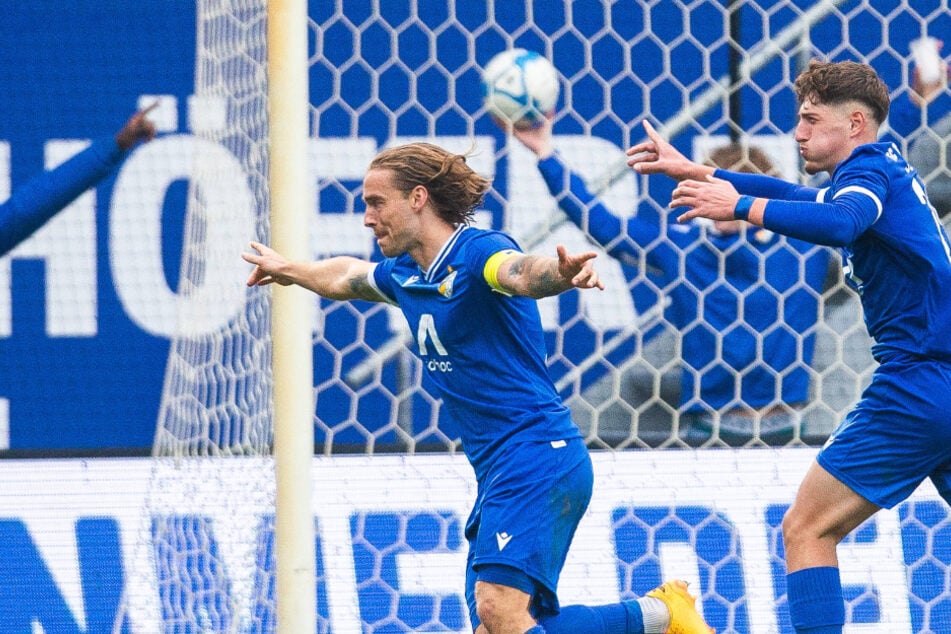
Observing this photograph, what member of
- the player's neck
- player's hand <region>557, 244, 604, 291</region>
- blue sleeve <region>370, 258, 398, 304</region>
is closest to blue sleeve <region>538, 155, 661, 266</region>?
blue sleeve <region>370, 258, 398, 304</region>

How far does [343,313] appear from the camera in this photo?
16.9 ft

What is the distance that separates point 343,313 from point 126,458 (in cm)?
109

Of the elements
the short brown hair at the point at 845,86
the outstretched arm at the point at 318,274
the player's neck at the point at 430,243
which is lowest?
Result: the outstretched arm at the point at 318,274

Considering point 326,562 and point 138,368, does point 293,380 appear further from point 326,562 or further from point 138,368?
point 138,368

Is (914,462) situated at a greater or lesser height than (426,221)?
lesser

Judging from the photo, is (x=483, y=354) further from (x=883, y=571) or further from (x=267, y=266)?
(x=883, y=571)

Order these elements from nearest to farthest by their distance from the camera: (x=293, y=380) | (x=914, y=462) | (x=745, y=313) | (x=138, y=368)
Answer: (x=914, y=462)
(x=293, y=380)
(x=745, y=313)
(x=138, y=368)

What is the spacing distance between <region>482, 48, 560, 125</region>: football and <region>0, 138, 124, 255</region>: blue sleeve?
1.27 metres

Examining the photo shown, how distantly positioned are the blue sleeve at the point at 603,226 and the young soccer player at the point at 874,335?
3.61 ft

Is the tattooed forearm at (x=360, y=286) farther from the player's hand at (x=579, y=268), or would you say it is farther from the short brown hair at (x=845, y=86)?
the short brown hair at (x=845, y=86)

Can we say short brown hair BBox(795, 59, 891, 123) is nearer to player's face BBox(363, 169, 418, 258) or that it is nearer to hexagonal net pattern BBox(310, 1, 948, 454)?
player's face BBox(363, 169, 418, 258)

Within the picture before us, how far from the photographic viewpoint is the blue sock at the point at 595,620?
3.35 metres

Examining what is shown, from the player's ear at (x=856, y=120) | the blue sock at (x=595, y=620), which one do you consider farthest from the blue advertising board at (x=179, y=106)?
the blue sock at (x=595, y=620)

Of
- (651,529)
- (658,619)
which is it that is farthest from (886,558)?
(658,619)
